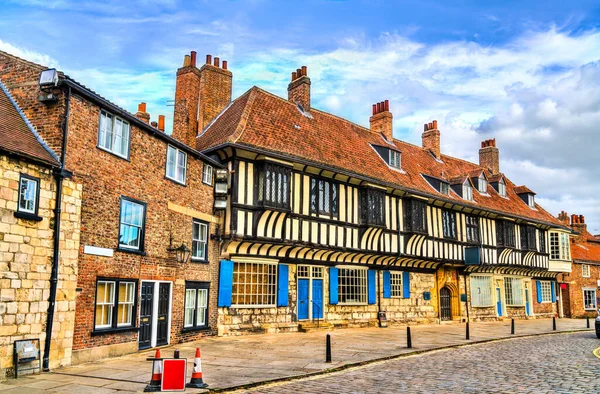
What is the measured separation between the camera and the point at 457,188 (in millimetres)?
29250

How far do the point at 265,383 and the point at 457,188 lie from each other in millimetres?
22059

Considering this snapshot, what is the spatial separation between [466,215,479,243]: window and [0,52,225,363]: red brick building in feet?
55.4

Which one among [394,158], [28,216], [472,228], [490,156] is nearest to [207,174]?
[28,216]

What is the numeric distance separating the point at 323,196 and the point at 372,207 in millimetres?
2739

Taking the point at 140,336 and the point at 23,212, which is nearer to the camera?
the point at 23,212

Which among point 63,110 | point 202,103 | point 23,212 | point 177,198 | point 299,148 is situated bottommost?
point 23,212

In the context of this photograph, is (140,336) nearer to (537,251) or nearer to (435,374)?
(435,374)

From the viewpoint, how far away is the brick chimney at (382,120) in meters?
29.5

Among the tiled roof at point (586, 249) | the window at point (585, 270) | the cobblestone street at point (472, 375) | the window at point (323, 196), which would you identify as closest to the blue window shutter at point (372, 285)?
the window at point (323, 196)

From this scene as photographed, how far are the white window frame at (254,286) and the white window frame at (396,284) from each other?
759 cm

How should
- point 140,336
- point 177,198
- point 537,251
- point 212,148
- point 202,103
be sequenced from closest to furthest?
1. point 140,336
2. point 177,198
3. point 212,148
4. point 202,103
5. point 537,251

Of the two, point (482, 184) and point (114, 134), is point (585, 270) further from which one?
point (114, 134)

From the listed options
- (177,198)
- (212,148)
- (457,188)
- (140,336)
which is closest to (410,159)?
(457,188)

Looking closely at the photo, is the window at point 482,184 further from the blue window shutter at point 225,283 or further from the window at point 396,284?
the blue window shutter at point 225,283
